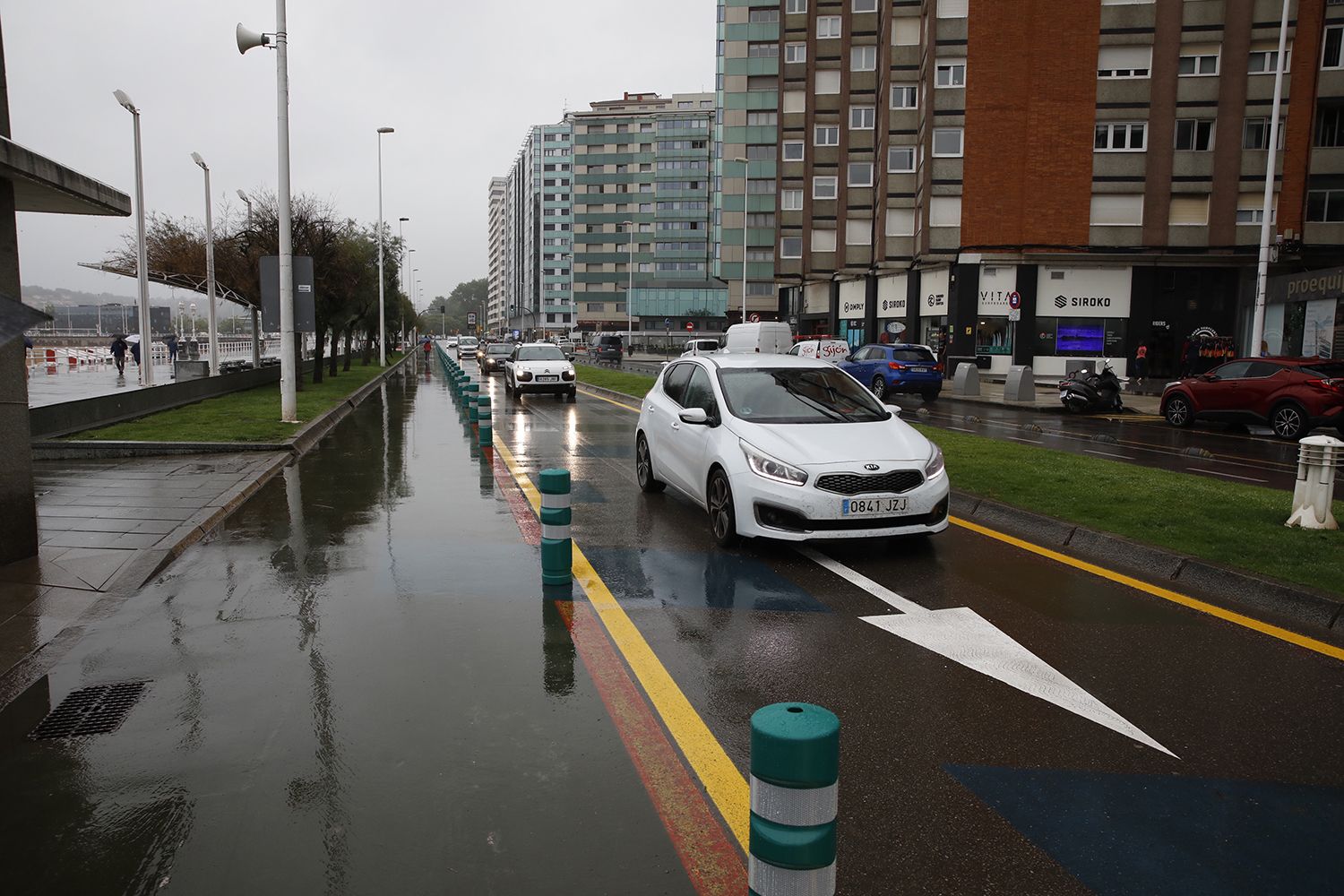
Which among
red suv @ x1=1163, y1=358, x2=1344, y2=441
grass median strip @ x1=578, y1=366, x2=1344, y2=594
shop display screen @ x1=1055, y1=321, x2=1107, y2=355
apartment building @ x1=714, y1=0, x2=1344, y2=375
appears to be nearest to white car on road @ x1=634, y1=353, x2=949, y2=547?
grass median strip @ x1=578, y1=366, x2=1344, y2=594

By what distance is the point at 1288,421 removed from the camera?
18.3 m

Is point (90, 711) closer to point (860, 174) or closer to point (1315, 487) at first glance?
point (1315, 487)

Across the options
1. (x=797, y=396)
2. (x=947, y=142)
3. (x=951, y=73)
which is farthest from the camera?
(x=951, y=73)

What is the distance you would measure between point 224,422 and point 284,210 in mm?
4064

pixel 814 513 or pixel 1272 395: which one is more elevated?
pixel 1272 395

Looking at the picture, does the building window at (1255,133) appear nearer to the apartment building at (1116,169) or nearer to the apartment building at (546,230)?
the apartment building at (1116,169)

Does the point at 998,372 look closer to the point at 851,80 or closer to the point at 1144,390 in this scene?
the point at 1144,390

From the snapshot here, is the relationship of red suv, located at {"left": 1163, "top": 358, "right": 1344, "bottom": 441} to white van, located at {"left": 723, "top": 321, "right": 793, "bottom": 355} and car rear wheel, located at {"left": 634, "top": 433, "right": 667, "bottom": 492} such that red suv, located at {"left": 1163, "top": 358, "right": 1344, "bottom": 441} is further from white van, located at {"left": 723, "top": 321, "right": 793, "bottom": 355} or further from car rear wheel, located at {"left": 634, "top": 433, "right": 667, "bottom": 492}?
white van, located at {"left": 723, "top": 321, "right": 793, "bottom": 355}

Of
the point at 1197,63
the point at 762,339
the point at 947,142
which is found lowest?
the point at 762,339

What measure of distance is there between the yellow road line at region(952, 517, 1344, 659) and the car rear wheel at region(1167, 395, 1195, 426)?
14160 millimetres

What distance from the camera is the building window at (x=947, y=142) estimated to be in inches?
1665

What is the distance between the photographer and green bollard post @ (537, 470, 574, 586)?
6660mm

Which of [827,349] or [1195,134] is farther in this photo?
[1195,134]

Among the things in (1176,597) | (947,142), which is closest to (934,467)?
(1176,597)
